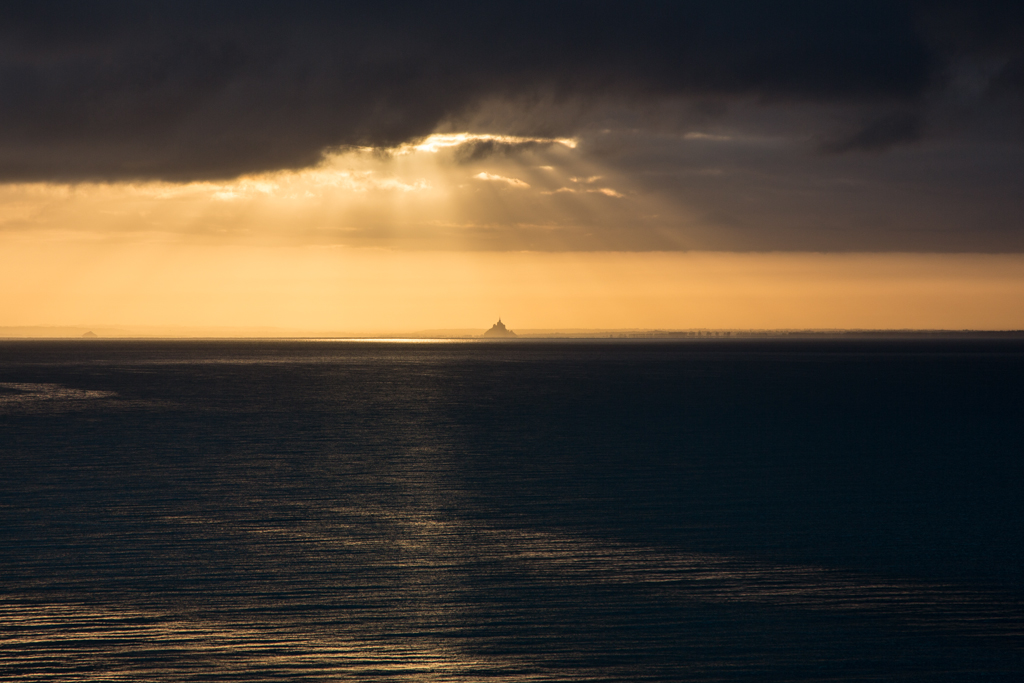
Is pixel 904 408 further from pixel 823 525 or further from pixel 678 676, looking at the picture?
pixel 678 676

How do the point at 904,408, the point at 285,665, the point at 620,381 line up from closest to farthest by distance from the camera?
the point at 285,665, the point at 904,408, the point at 620,381

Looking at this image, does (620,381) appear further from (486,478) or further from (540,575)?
(540,575)

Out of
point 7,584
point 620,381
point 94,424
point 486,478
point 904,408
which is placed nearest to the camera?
point 7,584

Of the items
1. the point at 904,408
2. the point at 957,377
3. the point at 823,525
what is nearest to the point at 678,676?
the point at 823,525

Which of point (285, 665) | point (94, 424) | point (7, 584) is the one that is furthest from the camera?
point (94, 424)

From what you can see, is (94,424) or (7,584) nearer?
(7,584)

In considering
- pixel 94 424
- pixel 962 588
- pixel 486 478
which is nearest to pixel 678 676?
pixel 962 588
